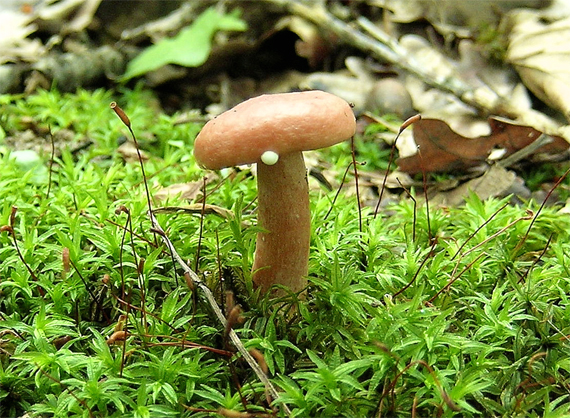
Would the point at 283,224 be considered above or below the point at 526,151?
above

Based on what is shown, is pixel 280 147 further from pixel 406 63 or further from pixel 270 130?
pixel 406 63

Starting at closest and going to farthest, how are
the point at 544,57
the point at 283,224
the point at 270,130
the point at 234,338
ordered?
the point at 270,130, the point at 234,338, the point at 283,224, the point at 544,57

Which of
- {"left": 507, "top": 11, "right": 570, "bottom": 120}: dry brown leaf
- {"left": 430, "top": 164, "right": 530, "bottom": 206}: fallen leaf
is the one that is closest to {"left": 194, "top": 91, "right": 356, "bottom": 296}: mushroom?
{"left": 430, "top": 164, "right": 530, "bottom": 206}: fallen leaf

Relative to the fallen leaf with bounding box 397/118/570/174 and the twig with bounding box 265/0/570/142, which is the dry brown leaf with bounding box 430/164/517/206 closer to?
the fallen leaf with bounding box 397/118/570/174

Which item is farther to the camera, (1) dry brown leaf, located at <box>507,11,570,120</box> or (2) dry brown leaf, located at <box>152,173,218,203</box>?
(1) dry brown leaf, located at <box>507,11,570,120</box>

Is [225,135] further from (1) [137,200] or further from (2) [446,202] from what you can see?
(2) [446,202]

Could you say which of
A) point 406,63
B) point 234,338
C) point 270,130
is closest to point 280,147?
point 270,130

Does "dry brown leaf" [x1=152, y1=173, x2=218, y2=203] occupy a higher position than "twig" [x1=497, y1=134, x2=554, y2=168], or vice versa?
"dry brown leaf" [x1=152, y1=173, x2=218, y2=203]

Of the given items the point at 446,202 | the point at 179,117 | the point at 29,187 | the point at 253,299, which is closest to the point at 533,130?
the point at 446,202
